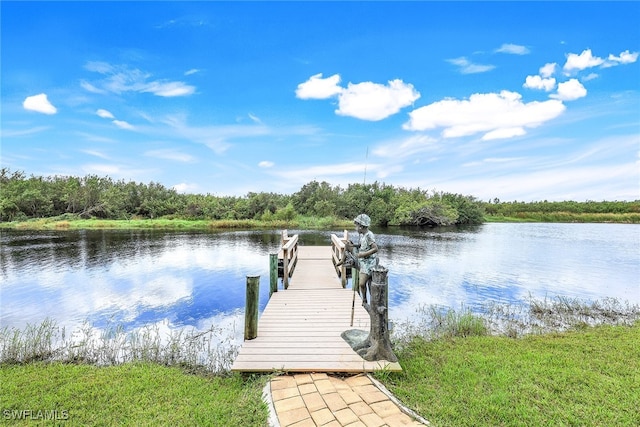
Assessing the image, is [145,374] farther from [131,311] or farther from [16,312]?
[16,312]

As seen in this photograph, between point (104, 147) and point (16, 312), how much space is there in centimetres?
3854

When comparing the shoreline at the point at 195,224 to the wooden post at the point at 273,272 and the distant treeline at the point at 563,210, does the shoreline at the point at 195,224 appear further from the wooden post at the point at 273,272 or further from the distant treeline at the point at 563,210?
the wooden post at the point at 273,272

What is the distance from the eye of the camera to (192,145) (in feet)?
119

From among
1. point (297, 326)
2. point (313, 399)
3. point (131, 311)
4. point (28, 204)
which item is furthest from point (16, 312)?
point (28, 204)

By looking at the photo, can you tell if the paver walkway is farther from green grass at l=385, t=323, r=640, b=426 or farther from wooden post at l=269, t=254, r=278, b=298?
wooden post at l=269, t=254, r=278, b=298

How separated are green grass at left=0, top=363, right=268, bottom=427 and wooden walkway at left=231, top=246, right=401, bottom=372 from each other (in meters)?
0.38

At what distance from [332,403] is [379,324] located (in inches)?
48.4

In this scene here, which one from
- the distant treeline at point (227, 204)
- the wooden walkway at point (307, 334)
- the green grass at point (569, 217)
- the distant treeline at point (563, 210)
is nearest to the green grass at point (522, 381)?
the wooden walkway at point (307, 334)

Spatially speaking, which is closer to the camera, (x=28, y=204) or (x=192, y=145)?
(x=192, y=145)

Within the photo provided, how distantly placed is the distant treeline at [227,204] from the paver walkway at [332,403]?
38.5 meters

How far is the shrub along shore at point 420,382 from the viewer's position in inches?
119

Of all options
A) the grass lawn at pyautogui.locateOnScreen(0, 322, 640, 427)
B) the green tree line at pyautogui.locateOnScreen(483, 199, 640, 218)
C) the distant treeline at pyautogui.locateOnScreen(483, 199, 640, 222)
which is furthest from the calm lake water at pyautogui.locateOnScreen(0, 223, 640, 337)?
the green tree line at pyautogui.locateOnScreen(483, 199, 640, 218)

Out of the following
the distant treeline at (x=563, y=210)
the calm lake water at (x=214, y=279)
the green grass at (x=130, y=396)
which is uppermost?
the distant treeline at (x=563, y=210)

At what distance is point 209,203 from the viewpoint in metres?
49.2
